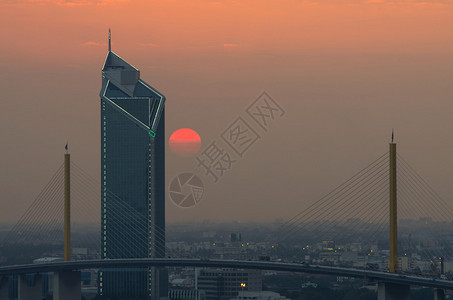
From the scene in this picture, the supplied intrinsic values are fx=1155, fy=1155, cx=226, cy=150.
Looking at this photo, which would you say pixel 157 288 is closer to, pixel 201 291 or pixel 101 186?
pixel 201 291

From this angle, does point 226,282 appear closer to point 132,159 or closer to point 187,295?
point 187,295

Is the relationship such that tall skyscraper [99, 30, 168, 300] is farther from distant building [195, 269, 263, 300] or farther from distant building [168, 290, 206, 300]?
distant building [195, 269, 263, 300]

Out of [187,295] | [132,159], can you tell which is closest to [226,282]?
[187,295]

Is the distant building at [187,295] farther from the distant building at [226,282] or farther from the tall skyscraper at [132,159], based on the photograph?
the distant building at [226,282]

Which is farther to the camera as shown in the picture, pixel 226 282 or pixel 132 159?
pixel 132 159

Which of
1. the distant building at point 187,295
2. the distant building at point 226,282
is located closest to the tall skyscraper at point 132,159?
→ the distant building at point 187,295

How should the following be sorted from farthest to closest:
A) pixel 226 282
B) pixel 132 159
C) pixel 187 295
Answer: pixel 132 159 < pixel 226 282 < pixel 187 295
